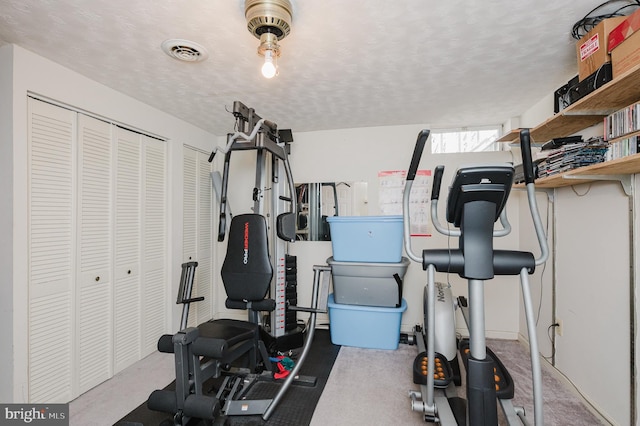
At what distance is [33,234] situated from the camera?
1.78 metres

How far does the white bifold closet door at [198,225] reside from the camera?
308 centimetres

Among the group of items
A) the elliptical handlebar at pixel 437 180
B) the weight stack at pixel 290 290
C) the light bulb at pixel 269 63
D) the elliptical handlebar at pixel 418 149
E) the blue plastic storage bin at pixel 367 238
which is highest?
the light bulb at pixel 269 63

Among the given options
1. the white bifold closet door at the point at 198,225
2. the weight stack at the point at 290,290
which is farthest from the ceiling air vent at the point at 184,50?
the weight stack at the point at 290,290

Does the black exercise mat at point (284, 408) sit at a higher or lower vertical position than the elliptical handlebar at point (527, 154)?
lower

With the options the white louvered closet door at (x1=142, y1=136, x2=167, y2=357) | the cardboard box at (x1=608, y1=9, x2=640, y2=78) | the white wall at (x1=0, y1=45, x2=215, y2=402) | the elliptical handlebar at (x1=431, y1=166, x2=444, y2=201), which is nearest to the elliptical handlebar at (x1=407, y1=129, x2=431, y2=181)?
the elliptical handlebar at (x1=431, y1=166, x2=444, y2=201)

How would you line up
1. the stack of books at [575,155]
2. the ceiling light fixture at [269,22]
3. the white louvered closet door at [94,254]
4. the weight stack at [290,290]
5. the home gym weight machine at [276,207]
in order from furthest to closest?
1. the weight stack at [290,290]
2. the home gym weight machine at [276,207]
3. the white louvered closet door at [94,254]
4. the stack of books at [575,155]
5. the ceiling light fixture at [269,22]

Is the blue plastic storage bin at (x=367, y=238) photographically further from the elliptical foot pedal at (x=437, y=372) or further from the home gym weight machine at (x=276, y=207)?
the elliptical foot pedal at (x=437, y=372)

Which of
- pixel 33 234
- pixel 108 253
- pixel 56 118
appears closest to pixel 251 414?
pixel 108 253

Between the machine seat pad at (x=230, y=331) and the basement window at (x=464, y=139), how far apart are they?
8.42 ft

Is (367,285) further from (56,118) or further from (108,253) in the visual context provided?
(56,118)

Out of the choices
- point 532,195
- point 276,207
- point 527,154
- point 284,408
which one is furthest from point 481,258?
point 276,207

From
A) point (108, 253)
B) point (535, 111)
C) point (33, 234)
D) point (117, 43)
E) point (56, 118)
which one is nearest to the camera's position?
point (117, 43)

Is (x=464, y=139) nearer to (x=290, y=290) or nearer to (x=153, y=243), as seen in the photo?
(x=290, y=290)

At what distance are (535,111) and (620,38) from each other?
53.0 inches
